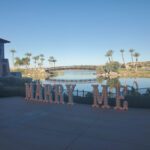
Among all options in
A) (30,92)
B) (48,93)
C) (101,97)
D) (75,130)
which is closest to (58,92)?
(48,93)

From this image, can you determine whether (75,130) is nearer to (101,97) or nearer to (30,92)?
(101,97)

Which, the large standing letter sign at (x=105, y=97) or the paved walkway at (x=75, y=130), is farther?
the large standing letter sign at (x=105, y=97)

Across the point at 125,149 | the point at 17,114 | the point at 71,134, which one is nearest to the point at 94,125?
the point at 71,134

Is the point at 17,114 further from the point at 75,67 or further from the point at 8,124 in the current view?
the point at 75,67

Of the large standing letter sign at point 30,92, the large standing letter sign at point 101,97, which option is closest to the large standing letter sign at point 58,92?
the large standing letter sign at point 30,92

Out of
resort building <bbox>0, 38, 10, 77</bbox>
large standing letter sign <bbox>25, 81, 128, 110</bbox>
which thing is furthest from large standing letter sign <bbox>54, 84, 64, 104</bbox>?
resort building <bbox>0, 38, 10, 77</bbox>

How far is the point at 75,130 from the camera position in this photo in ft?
34.4

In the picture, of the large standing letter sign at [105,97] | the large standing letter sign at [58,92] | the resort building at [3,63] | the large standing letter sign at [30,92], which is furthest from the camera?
the resort building at [3,63]

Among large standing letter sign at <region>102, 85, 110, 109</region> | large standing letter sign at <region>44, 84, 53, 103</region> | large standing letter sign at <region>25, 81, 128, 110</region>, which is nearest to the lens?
large standing letter sign at <region>25, 81, 128, 110</region>

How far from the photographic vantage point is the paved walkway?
8363 millimetres

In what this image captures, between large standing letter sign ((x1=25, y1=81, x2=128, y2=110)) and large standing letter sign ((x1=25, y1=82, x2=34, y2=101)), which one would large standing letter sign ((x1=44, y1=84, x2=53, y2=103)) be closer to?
large standing letter sign ((x1=25, y1=81, x2=128, y2=110))

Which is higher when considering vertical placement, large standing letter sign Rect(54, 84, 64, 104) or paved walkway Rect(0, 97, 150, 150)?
large standing letter sign Rect(54, 84, 64, 104)

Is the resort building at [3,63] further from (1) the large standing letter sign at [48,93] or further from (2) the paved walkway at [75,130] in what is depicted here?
(2) the paved walkway at [75,130]

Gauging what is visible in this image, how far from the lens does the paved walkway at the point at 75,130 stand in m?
8.36
